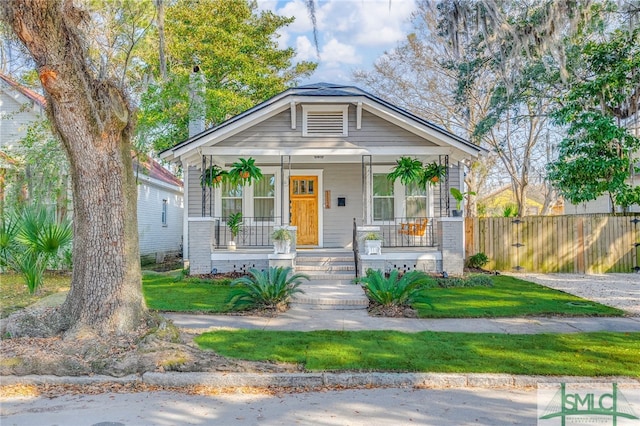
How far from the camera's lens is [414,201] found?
14172mm

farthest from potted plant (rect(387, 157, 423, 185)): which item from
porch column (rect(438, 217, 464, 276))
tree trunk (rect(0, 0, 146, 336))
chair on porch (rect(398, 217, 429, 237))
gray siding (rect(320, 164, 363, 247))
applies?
tree trunk (rect(0, 0, 146, 336))

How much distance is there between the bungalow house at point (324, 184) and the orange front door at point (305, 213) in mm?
32

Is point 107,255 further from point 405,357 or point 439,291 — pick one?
point 439,291

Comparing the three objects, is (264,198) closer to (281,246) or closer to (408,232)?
(281,246)

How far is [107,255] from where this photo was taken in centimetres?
582

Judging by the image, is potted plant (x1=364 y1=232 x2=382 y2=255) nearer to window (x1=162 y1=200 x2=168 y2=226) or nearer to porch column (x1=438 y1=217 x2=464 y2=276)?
porch column (x1=438 y1=217 x2=464 y2=276)

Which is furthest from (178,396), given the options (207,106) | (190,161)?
(207,106)

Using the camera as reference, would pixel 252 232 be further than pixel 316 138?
Yes

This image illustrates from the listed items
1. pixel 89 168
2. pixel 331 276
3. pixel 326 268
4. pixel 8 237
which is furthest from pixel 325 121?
pixel 8 237

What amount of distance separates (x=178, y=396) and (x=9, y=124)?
1548cm


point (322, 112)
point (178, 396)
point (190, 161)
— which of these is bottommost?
point (178, 396)

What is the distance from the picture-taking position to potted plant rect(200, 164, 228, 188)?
1241 cm

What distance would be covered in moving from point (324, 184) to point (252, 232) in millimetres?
2766

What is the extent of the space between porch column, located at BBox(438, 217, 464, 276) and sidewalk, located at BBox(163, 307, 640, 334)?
435cm
